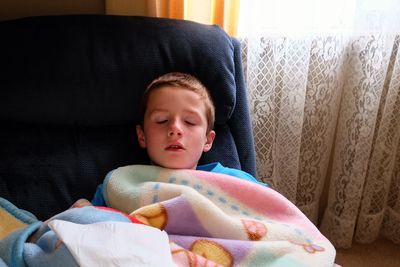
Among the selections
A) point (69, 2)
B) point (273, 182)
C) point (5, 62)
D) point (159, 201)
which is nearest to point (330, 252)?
point (159, 201)

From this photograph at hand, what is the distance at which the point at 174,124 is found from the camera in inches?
43.9

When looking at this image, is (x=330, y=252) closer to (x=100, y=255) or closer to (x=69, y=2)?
(x=100, y=255)

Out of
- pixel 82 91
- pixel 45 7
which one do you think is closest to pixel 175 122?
pixel 82 91

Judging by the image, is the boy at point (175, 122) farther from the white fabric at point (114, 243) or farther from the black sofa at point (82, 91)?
the white fabric at point (114, 243)

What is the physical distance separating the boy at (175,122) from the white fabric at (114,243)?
1.03ft

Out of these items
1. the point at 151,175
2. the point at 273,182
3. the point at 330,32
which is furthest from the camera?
the point at 273,182

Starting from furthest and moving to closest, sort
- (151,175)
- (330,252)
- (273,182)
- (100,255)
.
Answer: (273,182), (151,175), (330,252), (100,255)

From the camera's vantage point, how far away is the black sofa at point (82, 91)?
114 cm

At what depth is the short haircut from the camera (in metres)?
1.17

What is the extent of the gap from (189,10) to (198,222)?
0.77m

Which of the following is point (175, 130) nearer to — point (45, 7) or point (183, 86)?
point (183, 86)

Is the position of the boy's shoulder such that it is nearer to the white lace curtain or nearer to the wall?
the white lace curtain

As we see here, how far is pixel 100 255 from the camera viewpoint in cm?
74

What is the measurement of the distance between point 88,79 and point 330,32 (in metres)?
0.85
